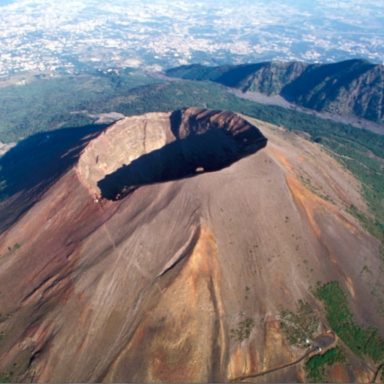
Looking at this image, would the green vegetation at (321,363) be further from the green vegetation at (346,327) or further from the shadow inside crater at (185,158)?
the shadow inside crater at (185,158)

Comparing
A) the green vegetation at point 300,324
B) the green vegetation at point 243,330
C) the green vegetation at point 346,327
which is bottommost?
the green vegetation at point 346,327

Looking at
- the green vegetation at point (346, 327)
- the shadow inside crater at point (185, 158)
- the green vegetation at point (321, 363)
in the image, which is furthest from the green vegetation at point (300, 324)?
the shadow inside crater at point (185, 158)

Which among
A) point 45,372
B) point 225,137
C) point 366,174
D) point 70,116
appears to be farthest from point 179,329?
point 70,116

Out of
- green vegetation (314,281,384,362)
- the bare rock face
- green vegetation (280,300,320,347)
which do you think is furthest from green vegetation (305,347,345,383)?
the bare rock face

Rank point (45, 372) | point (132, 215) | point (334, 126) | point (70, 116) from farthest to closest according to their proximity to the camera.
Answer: point (70, 116) → point (334, 126) → point (132, 215) → point (45, 372)

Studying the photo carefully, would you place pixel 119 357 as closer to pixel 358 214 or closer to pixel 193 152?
pixel 358 214
